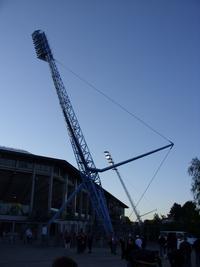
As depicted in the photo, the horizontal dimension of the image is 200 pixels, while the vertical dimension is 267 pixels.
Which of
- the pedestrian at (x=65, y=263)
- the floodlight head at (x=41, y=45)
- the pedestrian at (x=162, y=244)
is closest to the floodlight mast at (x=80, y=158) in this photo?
the floodlight head at (x=41, y=45)

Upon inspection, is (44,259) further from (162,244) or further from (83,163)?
(83,163)

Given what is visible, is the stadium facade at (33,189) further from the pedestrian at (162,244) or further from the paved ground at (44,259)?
the paved ground at (44,259)

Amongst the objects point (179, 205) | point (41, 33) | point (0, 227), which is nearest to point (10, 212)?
point (0, 227)

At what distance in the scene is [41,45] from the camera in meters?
69.4

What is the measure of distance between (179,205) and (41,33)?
4171 inches

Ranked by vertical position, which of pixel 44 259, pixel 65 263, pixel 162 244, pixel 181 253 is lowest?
pixel 44 259

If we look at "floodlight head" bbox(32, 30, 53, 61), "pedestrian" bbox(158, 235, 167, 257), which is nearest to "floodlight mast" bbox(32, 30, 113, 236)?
"floodlight head" bbox(32, 30, 53, 61)

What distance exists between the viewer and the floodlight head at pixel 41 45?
227 feet

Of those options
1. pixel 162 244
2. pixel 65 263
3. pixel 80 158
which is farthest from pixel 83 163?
pixel 65 263

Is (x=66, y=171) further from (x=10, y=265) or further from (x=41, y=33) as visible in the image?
(x=10, y=265)

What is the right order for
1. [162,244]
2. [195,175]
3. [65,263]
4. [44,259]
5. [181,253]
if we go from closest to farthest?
[65,263] → [181,253] → [44,259] → [162,244] → [195,175]

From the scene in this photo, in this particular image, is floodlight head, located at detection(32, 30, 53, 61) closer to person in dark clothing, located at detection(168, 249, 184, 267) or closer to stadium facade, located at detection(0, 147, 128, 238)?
stadium facade, located at detection(0, 147, 128, 238)

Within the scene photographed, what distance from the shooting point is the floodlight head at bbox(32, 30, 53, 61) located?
69.2 m

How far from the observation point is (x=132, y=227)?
59.7 metres
